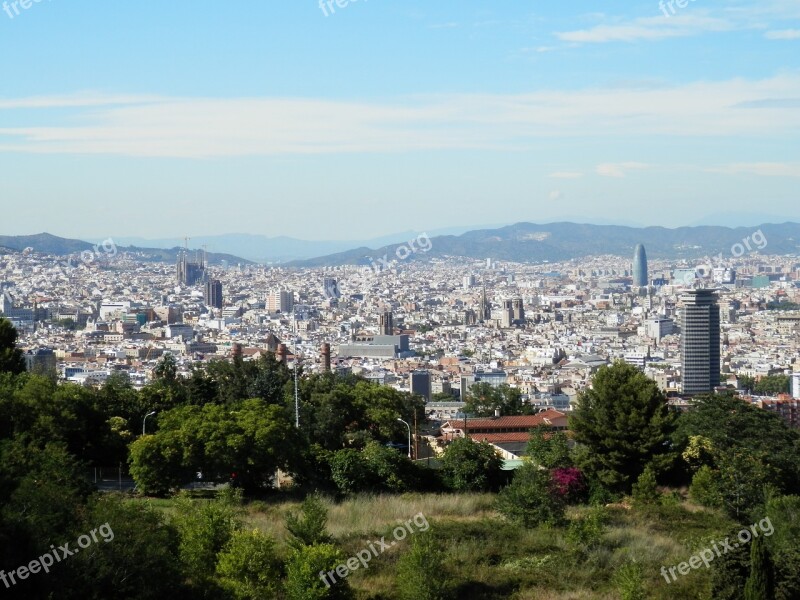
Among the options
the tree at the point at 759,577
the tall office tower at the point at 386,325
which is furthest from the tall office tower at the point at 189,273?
the tree at the point at 759,577

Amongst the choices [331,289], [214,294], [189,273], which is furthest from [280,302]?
[189,273]

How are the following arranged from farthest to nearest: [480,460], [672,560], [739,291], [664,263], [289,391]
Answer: [664,263], [739,291], [289,391], [480,460], [672,560]

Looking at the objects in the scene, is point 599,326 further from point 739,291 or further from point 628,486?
point 628,486

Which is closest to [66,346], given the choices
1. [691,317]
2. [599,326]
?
[691,317]

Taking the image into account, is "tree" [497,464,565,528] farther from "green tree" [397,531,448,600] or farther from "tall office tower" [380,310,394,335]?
"tall office tower" [380,310,394,335]

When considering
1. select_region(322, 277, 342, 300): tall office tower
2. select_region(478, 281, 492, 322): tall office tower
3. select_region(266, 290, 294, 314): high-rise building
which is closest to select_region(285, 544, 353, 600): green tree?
select_region(478, 281, 492, 322): tall office tower

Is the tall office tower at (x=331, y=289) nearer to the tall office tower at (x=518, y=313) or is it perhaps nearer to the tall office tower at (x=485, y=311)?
the tall office tower at (x=485, y=311)

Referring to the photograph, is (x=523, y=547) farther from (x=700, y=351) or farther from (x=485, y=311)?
(x=485, y=311)
